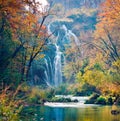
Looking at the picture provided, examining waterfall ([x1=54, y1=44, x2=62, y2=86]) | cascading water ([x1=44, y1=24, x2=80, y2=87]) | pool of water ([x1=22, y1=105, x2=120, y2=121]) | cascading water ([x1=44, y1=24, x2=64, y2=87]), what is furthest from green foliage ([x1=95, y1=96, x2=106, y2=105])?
waterfall ([x1=54, y1=44, x2=62, y2=86])

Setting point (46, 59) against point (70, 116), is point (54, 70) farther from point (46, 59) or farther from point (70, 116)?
point (70, 116)

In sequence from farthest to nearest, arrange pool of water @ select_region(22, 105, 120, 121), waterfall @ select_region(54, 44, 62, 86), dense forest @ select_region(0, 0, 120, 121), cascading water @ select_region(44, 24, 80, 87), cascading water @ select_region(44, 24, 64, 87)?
waterfall @ select_region(54, 44, 62, 86) → cascading water @ select_region(44, 24, 80, 87) → cascading water @ select_region(44, 24, 64, 87) → dense forest @ select_region(0, 0, 120, 121) → pool of water @ select_region(22, 105, 120, 121)

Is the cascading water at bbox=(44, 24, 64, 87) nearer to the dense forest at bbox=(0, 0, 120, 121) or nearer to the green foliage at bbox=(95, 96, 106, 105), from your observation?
the dense forest at bbox=(0, 0, 120, 121)

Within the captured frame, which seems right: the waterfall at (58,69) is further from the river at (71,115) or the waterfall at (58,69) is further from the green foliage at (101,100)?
the river at (71,115)

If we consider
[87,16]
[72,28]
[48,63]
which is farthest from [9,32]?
[87,16]

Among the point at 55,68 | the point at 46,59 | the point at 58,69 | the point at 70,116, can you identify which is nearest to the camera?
the point at 70,116

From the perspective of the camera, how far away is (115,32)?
1496 inches

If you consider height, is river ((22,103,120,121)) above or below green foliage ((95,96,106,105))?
above

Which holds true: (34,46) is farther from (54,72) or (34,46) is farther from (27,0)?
(54,72)

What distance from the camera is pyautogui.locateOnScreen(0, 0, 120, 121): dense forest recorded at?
70.4 feet

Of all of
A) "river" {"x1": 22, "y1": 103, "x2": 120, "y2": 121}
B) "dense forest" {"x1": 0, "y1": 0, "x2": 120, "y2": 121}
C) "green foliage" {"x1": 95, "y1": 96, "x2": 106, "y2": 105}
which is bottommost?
"green foliage" {"x1": 95, "y1": 96, "x2": 106, "y2": 105}

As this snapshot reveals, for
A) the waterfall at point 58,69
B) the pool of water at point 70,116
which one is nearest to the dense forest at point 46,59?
the waterfall at point 58,69

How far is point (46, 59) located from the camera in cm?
5884

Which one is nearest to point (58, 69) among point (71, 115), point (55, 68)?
point (55, 68)
